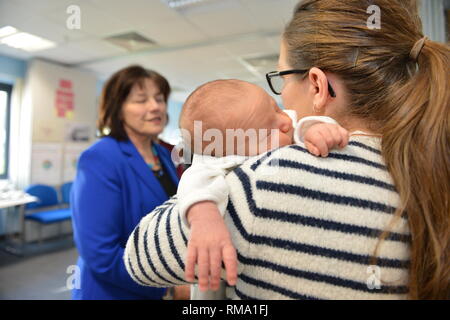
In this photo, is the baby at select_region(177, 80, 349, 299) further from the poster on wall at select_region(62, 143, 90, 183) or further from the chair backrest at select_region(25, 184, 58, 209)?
the poster on wall at select_region(62, 143, 90, 183)

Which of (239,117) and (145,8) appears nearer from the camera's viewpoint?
(239,117)

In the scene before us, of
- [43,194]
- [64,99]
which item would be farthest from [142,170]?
[64,99]

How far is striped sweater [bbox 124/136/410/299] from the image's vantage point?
0.34 m

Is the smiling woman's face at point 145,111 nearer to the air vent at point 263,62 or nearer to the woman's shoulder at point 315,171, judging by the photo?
the air vent at point 263,62

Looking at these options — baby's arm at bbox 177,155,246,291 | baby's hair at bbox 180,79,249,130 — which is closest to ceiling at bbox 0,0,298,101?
baby's hair at bbox 180,79,249,130

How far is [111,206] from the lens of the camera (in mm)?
591

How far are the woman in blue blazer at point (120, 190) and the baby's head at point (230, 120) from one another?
7.9 inches

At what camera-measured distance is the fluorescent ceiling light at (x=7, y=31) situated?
52cm

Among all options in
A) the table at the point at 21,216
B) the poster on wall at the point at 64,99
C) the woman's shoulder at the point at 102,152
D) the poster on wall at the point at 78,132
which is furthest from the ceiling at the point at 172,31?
the table at the point at 21,216

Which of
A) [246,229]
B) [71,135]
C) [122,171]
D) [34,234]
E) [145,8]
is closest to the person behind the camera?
[246,229]

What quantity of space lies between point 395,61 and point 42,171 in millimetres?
4144

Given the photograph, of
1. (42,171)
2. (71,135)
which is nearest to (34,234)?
(42,171)
